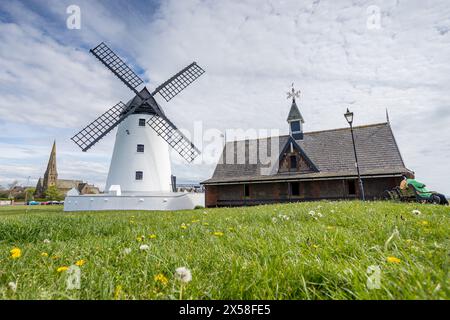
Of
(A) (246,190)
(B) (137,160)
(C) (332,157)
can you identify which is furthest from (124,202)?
(C) (332,157)

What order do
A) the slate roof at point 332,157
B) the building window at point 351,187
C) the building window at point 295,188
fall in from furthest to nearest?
the building window at point 295,188, the building window at point 351,187, the slate roof at point 332,157

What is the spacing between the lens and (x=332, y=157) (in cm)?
2286

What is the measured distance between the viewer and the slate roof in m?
20.4

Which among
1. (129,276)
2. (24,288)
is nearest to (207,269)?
(129,276)

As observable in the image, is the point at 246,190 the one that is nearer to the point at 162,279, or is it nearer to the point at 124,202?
the point at 124,202

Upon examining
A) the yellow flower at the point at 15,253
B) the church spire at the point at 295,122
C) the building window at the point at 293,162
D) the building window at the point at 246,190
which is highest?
the church spire at the point at 295,122

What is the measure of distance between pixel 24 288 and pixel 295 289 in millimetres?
1767

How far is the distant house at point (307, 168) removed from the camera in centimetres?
2016

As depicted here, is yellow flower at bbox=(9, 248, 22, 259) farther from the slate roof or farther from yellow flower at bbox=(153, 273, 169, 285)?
the slate roof

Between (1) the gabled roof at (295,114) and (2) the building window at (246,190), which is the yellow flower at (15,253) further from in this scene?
(1) the gabled roof at (295,114)

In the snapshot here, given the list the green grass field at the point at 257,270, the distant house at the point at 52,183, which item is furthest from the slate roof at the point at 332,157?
the distant house at the point at 52,183

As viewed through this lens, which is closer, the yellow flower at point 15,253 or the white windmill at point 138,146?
the yellow flower at point 15,253

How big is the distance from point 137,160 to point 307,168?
1700cm
